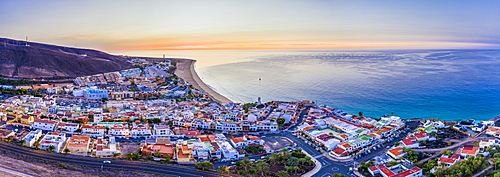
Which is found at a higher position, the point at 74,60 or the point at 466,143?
the point at 74,60

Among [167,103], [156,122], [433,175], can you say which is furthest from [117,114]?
[433,175]

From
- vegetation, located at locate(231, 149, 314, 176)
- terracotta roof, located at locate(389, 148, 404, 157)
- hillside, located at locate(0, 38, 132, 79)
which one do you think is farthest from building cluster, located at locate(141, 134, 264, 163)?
hillside, located at locate(0, 38, 132, 79)

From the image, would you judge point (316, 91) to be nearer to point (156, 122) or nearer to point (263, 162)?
point (156, 122)

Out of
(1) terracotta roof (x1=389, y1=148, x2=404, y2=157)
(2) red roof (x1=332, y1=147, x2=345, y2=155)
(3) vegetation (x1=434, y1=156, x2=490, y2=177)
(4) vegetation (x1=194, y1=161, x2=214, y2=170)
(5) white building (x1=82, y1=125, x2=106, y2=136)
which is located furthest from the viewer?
(5) white building (x1=82, y1=125, x2=106, y2=136)

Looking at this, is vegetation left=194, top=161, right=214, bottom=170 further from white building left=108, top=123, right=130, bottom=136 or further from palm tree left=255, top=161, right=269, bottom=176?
white building left=108, top=123, right=130, bottom=136

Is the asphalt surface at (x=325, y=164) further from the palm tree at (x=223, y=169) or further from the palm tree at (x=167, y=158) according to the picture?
the palm tree at (x=167, y=158)

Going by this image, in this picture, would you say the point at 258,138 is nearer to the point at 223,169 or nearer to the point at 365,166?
the point at 223,169

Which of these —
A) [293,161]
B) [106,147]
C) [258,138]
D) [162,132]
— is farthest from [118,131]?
[293,161]
